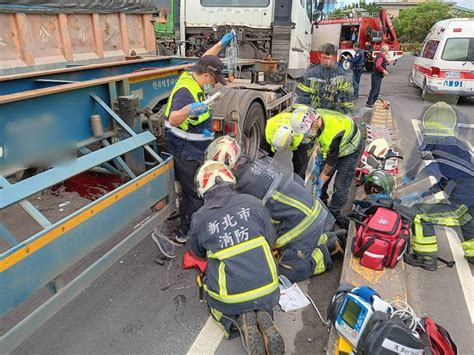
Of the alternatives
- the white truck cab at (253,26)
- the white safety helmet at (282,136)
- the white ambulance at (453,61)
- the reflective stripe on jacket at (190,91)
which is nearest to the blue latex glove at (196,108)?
the reflective stripe on jacket at (190,91)

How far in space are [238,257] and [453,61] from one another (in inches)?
395

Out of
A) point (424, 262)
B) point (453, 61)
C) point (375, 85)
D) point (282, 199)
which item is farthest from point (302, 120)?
point (453, 61)

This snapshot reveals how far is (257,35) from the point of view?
714 cm

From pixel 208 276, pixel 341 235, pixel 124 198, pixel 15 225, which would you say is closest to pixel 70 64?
pixel 15 225

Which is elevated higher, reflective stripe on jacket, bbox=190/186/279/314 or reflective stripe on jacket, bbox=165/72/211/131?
reflective stripe on jacket, bbox=165/72/211/131

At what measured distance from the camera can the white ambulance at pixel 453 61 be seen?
10031mm

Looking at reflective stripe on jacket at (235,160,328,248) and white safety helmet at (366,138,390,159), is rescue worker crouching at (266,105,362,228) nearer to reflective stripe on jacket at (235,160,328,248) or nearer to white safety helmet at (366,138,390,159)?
reflective stripe on jacket at (235,160,328,248)

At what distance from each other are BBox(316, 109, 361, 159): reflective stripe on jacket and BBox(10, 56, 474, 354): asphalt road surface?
111 centimetres

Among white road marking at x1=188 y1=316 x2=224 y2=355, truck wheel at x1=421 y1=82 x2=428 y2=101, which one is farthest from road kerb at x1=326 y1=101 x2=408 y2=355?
truck wheel at x1=421 y1=82 x2=428 y2=101

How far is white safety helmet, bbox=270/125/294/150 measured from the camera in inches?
137

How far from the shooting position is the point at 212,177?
2543 millimetres

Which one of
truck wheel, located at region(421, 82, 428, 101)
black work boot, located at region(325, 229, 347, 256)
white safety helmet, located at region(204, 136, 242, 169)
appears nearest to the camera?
white safety helmet, located at region(204, 136, 242, 169)

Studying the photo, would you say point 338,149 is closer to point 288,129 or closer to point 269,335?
point 288,129

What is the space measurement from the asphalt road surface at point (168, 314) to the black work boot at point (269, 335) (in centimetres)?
38
